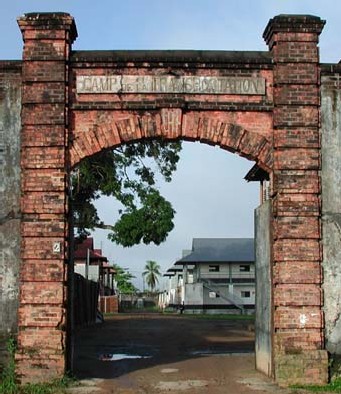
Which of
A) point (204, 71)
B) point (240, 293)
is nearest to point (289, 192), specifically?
point (204, 71)

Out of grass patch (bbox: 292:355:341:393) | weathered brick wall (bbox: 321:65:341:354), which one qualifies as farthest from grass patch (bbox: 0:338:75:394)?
weathered brick wall (bbox: 321:65:341:354)

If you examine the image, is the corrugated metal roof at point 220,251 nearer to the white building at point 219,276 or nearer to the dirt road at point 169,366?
the white building at point 219,276

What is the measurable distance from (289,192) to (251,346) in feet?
29.4

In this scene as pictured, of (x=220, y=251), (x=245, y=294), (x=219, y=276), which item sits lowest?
(x=245, y=294)

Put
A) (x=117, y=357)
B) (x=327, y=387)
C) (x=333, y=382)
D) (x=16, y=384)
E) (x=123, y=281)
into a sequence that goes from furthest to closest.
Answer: (x=123, y=281) → (x=117, y=357) → (x=333, y=382) → (x=327, y=387) → (x=16, y=384)

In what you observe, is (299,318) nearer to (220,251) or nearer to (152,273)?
(220,251)

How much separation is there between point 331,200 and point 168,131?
3.09 meters

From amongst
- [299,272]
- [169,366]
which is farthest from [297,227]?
[169,366]

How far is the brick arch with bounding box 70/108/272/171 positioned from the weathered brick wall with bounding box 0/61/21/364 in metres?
1.11

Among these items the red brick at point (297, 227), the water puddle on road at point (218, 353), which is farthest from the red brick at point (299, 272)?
the water puddle on road at point (218, 353)

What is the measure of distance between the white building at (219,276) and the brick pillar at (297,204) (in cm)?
4231

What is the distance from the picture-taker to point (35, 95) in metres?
11.8

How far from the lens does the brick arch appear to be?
39.1 feet

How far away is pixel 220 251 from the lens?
60688mm
